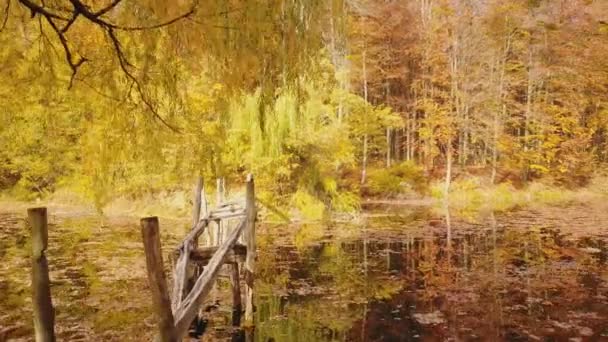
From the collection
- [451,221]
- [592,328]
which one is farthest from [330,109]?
[592,328]

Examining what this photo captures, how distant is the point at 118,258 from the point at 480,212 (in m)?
14.2

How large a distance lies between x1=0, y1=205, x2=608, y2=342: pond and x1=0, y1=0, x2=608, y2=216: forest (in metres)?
2.05

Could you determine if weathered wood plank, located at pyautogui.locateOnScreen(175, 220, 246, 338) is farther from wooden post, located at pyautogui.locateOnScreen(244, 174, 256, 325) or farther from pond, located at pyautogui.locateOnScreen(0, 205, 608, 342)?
pond, located at pyautogui.locateOnScreen(0, 205, 608, 342)

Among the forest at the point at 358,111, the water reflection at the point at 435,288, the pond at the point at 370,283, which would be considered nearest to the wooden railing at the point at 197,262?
the pond at the point at 370,283

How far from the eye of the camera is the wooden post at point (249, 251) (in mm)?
8031

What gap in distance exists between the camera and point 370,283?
34.3ft

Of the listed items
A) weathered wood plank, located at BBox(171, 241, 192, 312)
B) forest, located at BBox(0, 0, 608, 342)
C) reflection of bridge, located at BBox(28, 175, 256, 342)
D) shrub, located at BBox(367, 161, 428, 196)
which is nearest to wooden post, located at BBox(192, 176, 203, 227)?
reflection of bridge, located at BBox(28, 175, 256, 342)

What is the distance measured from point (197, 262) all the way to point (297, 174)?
11155mm

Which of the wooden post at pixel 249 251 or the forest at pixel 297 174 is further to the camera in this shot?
the wooden post at pixel 249 251

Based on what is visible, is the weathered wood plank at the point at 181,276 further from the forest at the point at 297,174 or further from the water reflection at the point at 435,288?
the water reflection at the point at 435,288

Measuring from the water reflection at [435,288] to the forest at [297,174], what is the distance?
54 mm

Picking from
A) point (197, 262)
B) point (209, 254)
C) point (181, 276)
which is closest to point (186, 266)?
point (181, 276)

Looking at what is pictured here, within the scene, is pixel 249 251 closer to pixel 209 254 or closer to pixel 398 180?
pixel 209 254

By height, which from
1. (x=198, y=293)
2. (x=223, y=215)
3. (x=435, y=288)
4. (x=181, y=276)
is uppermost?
(x=223, y=215)
